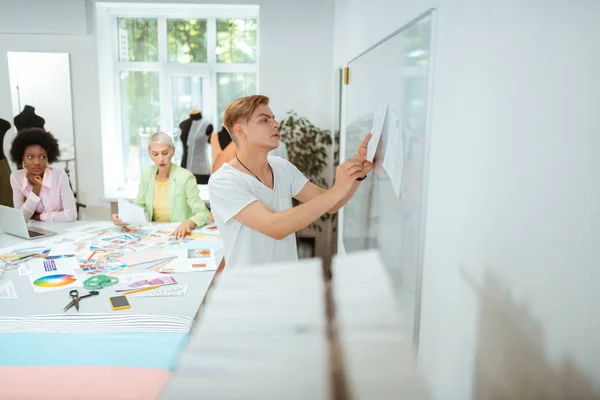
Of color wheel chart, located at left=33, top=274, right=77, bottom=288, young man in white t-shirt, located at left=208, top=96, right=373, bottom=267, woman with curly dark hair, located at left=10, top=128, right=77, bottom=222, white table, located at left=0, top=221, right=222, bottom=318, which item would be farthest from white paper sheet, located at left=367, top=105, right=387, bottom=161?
woman with curly dark hair, located at left=10, top=128, right=77, bottom=222

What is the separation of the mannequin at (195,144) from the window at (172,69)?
0.13m

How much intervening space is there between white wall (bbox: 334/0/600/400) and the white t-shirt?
0.60 metres

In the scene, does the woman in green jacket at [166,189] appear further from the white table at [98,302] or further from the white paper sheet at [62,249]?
the white table at [98,302]

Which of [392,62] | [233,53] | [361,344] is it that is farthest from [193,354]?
[233,53]

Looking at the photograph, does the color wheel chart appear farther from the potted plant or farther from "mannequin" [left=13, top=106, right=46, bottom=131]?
"mannequin" [left=13, top=106, right=46, bottom=131]

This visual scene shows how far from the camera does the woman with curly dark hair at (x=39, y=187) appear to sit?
3.23 m

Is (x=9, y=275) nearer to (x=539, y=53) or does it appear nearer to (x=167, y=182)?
(x=167, y=182)

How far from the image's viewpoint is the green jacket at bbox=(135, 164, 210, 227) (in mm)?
3251

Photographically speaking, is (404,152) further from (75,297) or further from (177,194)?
(177,194)

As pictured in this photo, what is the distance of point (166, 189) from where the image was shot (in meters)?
3.30

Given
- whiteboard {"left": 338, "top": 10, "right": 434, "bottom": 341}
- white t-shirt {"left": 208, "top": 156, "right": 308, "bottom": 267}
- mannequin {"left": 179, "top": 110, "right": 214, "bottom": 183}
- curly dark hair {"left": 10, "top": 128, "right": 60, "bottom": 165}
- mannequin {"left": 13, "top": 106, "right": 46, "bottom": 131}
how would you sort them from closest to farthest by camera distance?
whiteboard {"left": 338, "top": 10, "right": 434, "bottom": 341} → white t-shirt {"left": 208, "top": 156, "right": 308, "bottom": 267} → curly dark hair {"left": 10, "top": 128, "right": 60, "bottom": 165} → mannequin {"left": 13, "top": 106, "right": 46, "bottom": 131} → mannequin {"left": 179, "top": 110, "right": 214, "bottom": 183}

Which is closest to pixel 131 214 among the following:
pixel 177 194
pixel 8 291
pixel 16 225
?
pixel 177 194

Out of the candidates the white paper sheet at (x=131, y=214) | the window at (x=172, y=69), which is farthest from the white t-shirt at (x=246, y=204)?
the window at (x=172, y=69)

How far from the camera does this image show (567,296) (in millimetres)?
654
